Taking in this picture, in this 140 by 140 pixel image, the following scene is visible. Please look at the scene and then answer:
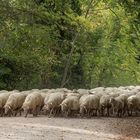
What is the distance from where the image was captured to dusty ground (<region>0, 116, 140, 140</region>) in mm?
14420

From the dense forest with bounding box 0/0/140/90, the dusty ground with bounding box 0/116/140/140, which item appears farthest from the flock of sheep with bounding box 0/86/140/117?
the dense forest with bounding box 0/0/140/90

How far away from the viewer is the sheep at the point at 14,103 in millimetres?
19406

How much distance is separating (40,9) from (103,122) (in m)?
11.0

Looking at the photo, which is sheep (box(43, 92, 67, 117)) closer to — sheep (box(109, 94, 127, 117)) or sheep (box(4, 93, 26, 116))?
sheep (box(4, 93, 26, 116))

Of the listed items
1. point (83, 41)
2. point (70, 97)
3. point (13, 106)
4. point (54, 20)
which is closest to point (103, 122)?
point (70, 97)

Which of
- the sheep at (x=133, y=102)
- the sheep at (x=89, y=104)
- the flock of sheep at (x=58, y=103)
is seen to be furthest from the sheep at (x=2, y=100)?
the sheep at (x=133, y=102)

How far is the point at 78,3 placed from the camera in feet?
108

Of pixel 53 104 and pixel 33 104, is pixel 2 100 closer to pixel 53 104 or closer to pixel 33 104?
pixel 33 104

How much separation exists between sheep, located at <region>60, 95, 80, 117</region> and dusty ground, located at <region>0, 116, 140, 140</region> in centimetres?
69

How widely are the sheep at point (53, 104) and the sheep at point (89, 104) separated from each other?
920 mm

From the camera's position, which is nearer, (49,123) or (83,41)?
(49,123)

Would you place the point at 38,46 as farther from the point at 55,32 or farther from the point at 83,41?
the point at 83,41

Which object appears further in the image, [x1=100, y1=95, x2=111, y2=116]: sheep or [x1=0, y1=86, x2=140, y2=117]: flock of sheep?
[x1=100, y1=95, x2=111, y2=116]: sheep

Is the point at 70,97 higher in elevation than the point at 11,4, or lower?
lower
